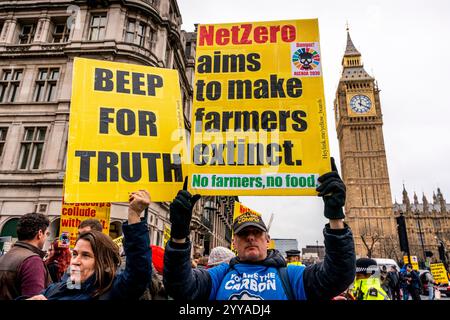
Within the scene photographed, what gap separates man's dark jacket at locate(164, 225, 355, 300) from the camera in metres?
2.04

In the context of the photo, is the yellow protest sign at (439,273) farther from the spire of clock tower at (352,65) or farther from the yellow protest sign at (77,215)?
the spire of clock tower at (352,65)

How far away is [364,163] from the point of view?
95.8 metres

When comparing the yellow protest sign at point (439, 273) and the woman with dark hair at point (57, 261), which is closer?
the woman with dark hair at point (57, 261)

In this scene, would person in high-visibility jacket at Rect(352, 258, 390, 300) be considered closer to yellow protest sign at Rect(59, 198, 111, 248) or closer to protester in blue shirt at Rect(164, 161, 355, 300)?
protester in blue shirt at Rect(164, 161, 355, 300)

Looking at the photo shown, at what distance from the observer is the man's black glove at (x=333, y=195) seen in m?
2.07

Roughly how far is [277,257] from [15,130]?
1947cm

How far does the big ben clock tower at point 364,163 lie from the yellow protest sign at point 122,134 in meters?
90.0

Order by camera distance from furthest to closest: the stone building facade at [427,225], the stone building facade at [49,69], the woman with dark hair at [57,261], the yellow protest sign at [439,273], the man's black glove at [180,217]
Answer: the stone building facade at [427,225] → the stone building facade at [49,69] → the yellow protest sign at [439,273] → the woman with dark hair at [57,261] → the man's black glove at [180,217]

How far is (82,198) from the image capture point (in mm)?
2873

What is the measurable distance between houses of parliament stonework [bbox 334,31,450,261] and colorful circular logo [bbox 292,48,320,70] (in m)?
91.2

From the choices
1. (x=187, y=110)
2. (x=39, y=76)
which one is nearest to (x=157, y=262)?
(x=39, y=76)

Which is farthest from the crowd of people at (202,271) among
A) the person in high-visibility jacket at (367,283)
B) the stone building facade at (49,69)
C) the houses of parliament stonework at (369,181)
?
the houses of parliament stonework at (369,181)

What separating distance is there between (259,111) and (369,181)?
332 ft
